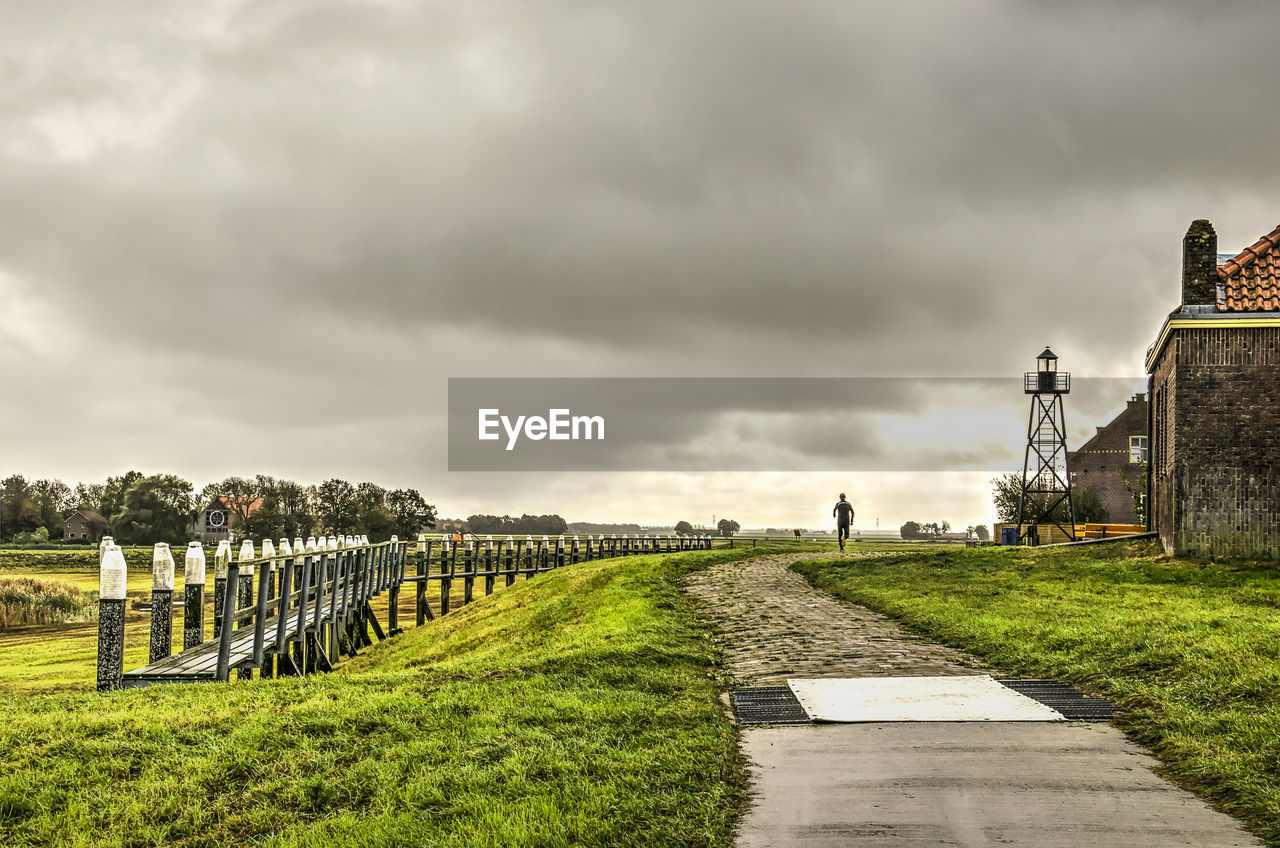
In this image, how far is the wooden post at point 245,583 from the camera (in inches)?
465

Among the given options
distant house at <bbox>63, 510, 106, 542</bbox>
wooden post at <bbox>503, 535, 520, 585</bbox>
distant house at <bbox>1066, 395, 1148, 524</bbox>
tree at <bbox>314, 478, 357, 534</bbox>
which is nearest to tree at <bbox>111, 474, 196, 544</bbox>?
tree at <bbox>314, 478, 357, 534</bbox>

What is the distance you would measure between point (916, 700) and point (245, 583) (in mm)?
10258

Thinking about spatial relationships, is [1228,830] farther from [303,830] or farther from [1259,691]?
[303,830]

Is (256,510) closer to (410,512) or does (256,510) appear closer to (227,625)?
(410,512)

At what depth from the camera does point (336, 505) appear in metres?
78.6

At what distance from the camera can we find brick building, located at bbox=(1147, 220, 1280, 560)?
20797 mm

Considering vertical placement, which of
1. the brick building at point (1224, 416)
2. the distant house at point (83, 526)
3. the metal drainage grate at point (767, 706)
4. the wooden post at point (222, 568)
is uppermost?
the brick building at point (1224, 416)

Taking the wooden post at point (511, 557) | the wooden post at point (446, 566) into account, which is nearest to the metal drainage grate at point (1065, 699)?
the wooden post at point (446, 566)

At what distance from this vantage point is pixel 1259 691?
25.4 feet

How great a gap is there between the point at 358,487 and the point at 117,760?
76977 mm

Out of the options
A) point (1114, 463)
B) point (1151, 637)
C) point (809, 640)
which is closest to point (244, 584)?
point (809, 640)

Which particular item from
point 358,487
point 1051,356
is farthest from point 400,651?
point 358,487

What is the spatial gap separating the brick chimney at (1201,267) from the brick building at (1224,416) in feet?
0.07

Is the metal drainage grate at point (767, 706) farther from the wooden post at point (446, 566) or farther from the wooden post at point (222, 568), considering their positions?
the wooden post at point (446, 566)
